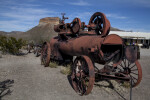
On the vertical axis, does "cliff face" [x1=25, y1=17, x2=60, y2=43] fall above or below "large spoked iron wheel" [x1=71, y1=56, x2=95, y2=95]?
above

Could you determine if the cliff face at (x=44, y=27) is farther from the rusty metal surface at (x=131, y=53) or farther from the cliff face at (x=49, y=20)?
the rusty metal surface at (x=131, y=53)

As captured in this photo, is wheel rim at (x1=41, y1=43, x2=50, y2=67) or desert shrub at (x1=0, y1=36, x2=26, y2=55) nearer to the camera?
wheel rim at (x1=41, y1=43, x2=50, y2=67)

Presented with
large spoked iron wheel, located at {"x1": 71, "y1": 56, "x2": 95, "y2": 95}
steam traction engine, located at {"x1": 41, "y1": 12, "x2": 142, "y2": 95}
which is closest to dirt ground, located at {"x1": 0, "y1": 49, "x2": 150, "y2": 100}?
large spoked iron wheel, located at {"x1": 71, "y1": 56, "x2": 95, "y2": 95}

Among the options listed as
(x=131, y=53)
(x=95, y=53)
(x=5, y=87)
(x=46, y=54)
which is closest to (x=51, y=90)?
(x=5, y=87)

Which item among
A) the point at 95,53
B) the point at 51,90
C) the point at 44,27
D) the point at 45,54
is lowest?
the point at 51,90

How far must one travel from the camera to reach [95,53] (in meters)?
4.25

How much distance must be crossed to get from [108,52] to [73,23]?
1.94 metres

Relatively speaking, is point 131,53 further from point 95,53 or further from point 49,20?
point 49,20

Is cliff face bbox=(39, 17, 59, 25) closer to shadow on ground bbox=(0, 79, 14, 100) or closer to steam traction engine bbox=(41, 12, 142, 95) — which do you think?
steam traction engine bbox=(41, 12, 142, 95)

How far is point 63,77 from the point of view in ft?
20.4

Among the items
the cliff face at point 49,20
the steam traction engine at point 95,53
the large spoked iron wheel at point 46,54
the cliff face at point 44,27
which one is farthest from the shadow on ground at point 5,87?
the cliff face at point 49,20

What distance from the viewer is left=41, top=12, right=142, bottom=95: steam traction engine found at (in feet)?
13.5

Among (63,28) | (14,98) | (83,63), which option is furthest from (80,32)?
(14,98)

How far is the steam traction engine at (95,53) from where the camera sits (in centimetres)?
412
